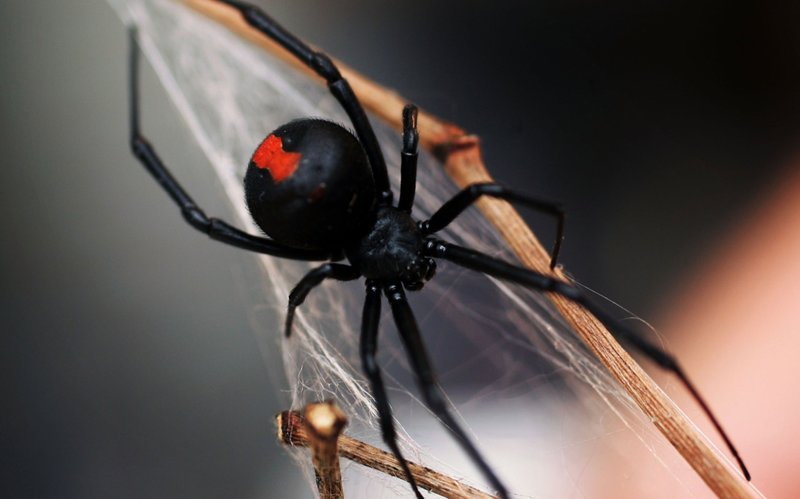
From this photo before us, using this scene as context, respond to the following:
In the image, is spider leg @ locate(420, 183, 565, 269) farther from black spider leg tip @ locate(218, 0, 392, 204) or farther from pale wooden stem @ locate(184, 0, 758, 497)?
black spider leg tip @ locate(218, 0, 392, 204)

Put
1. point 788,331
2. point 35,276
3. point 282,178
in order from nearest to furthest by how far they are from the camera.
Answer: point 282,178
point 788,331
point 35,276

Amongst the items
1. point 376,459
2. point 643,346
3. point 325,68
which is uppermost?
point 325,68

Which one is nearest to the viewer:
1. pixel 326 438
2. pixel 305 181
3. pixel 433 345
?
pixel 326 438

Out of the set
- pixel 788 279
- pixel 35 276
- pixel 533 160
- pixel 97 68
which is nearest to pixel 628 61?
pixel 533 160

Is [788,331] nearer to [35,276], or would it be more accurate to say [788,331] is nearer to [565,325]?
[565,325]

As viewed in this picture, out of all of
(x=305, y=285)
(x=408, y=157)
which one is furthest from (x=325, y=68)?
(x=305, y=285)

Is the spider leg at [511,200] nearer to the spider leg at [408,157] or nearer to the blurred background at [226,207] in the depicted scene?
the spider leg at [408,157]

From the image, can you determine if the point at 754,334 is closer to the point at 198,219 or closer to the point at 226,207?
the point at 198,219
